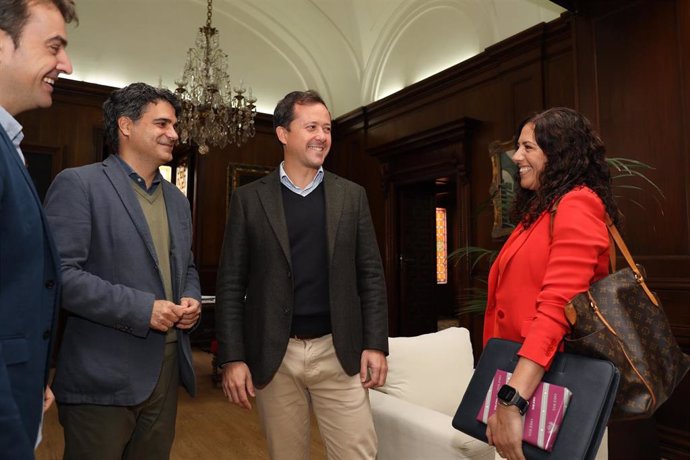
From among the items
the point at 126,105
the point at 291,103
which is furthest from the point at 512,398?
the point at 126,105

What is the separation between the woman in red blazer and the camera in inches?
47.8

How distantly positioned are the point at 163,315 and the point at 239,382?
1.18 feet

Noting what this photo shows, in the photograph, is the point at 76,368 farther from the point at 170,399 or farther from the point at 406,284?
the point at 406,284

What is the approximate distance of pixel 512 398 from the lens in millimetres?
1195

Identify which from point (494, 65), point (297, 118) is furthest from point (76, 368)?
point (494, 65)

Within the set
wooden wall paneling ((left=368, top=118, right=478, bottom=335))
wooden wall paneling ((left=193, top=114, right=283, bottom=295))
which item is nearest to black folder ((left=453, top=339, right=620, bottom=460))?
wooden wall paneling ((left=368, top=118, right=478, bottom=335))

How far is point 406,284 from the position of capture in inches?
261

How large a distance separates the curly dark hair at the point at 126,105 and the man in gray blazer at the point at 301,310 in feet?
1.46

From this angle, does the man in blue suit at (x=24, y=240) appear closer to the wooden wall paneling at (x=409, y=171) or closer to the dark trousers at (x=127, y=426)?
the dark trousers at (x=127, y=426)

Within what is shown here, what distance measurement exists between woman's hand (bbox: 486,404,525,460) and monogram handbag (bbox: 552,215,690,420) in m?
0.22

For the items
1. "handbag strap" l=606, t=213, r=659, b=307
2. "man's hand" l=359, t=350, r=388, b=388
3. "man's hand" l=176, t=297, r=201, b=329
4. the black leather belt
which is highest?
"handbag strap" l=606, t=213, r=659, b=307

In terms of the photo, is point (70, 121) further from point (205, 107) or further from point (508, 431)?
point (508, 431)

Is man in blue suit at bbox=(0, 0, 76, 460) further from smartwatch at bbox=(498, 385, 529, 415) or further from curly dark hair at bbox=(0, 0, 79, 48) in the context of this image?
smartwatch at bbox=(498, 385, 529, 415)

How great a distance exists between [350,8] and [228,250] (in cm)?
604
